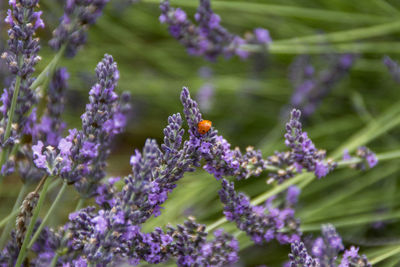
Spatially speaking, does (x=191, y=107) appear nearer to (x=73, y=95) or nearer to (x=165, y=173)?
(x=165, y=173)

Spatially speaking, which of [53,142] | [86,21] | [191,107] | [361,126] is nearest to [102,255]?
[191,107]

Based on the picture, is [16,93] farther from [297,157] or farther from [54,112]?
[297,157]

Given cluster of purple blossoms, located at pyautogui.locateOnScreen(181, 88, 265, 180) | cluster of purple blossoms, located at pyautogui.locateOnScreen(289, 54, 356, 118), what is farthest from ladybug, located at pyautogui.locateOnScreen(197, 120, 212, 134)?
cluster of purple blossoms, located at pyautogui.locateOnScreen(289, 54, 356, 118)

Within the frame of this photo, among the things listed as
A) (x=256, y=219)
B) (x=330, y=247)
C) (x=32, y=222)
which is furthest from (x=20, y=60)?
(x=330, y=247)

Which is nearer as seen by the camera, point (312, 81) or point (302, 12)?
point (302, 12)

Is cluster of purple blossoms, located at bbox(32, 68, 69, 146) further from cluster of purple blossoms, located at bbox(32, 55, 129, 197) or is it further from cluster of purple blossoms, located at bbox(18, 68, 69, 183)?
cluster of purple blossoms, located at bbox(32, 55, 129, 197)

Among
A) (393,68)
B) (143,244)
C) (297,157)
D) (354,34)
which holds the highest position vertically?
(354,34)

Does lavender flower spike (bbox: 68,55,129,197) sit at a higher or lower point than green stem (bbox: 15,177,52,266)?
higher
